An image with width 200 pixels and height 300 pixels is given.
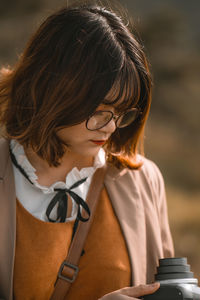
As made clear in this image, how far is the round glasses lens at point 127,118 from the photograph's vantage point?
60.1 inches

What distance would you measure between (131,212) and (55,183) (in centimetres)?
29

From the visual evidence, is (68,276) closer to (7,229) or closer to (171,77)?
(7,229)

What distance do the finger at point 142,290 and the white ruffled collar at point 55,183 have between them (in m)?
0.42

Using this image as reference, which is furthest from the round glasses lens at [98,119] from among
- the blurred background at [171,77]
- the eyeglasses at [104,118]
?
the blurred background at [171,77]

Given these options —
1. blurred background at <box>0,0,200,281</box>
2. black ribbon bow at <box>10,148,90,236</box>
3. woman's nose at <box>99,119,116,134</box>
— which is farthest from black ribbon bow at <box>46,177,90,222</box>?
blurred background at <box>0,0,200,281</box>

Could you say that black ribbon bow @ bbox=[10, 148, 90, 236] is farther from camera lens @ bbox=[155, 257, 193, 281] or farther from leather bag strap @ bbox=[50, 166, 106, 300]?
camera lens @ bbox=[155, 257, 193, 281]

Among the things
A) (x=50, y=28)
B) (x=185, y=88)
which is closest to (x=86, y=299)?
(x=50, y=28)

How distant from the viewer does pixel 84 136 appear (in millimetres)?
1509

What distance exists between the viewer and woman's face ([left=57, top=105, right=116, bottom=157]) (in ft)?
4.90

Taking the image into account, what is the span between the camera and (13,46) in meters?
3.81

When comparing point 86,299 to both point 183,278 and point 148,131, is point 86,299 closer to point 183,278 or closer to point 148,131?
point 183,278

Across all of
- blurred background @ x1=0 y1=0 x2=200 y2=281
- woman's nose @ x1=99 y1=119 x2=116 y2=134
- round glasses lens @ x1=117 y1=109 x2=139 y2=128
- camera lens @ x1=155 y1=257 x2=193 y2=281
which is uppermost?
blurred background @ x1=0 y1=0 x2=200 y2=281

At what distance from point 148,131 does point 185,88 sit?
0.53 metres

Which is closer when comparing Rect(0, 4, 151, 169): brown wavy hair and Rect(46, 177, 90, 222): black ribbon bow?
Rect(0, 4, 151, 169): brown wavy hair
